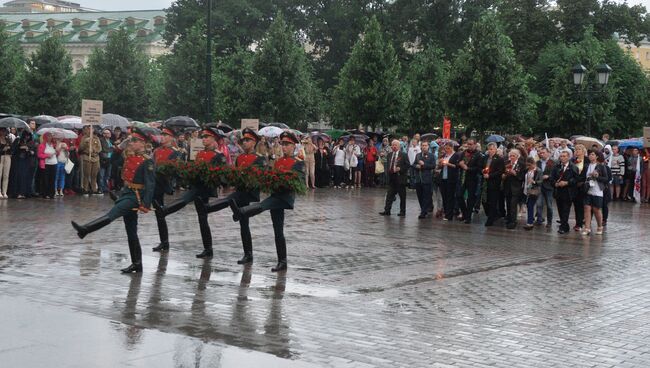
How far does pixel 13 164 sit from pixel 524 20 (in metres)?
43.4

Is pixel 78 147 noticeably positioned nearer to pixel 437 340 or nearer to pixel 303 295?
pixel 303 295

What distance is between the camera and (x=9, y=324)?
30.9 ft

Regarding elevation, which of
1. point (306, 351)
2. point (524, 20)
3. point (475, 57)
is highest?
point (524, 20)

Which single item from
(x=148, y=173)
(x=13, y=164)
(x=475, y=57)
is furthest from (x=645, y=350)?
(x=475, y=57)

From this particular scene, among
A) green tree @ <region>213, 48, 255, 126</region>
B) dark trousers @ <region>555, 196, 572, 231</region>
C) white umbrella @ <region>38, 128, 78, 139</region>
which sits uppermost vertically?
green tree @ <region>213, 48, 255, 126</region>

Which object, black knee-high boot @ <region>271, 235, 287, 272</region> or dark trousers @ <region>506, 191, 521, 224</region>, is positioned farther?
dark trousers @ <region>506, 191, 521, 224</region>

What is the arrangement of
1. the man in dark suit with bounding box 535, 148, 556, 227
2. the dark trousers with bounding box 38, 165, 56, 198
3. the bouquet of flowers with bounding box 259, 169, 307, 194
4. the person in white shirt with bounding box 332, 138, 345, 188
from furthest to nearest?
the person in white shirt with bounding box 332, 138, 345, 188, the dark trousers with bounding box 38, 165, 56, 198, the man in dark suit with bounding box 535, 148, 556, 227, the bouquet of flowers with bounding box 259, 169, 307, 194

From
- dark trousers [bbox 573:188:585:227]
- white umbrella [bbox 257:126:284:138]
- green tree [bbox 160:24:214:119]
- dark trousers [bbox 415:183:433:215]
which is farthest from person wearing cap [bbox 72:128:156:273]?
green tree [bbox 160:24:214:119]

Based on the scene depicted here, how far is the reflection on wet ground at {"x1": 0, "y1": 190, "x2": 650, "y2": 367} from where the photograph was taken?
8789mm

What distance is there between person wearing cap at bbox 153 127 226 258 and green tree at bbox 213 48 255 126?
32820 mm

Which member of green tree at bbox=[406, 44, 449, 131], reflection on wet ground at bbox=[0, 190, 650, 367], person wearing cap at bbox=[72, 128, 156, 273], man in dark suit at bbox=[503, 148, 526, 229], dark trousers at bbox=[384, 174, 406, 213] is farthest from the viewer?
green tree at bbox=[406, 44, 449, 131]

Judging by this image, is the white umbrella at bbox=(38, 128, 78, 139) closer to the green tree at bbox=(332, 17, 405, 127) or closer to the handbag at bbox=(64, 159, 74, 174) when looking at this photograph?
the handbag at bbox=(64, 159, 74, 174)

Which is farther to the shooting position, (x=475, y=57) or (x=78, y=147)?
(x=475, y=57)

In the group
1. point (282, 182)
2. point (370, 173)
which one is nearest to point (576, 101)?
point (370, 173)
